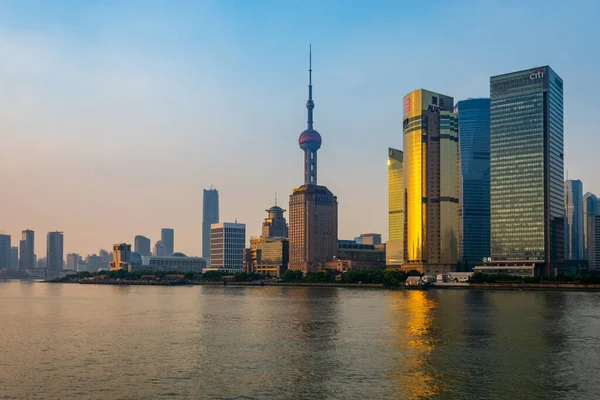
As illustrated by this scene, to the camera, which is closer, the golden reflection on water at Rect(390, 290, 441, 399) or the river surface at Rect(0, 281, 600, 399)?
the river surface at Rect(0, 281, 600, 399)

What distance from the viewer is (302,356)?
86.4m

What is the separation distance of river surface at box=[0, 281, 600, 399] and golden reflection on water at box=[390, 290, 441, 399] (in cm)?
16

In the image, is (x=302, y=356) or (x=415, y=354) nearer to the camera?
(x=302, y=356)

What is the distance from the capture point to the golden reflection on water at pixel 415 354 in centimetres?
6694

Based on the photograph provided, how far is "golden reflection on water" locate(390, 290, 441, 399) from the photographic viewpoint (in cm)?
6694

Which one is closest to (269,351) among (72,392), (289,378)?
(289,378)

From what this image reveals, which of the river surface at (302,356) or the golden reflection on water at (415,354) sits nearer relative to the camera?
the river surface at (302,356)

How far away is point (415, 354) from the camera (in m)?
87.6

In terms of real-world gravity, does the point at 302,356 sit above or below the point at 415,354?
below

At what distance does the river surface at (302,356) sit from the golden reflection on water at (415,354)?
16 centimetres

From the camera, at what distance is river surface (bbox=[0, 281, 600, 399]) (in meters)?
66.8

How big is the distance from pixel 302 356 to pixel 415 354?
15138 millimetres

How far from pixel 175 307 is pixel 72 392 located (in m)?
112

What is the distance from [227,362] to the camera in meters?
81.9
